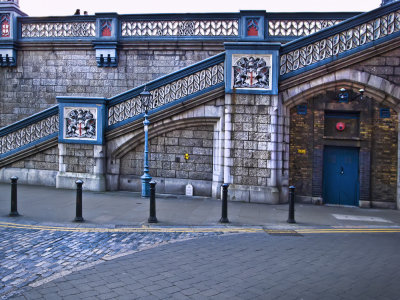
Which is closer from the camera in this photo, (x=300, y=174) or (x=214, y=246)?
(x=214, y=246)

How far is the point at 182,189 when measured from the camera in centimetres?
1276

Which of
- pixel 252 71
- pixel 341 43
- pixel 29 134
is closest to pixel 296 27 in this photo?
pixel 341 43

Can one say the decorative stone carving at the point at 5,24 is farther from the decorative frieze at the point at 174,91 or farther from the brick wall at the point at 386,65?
the brick wall at the point at 386,65

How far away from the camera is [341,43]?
11.4 meters

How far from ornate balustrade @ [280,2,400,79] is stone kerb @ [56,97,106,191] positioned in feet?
21.2

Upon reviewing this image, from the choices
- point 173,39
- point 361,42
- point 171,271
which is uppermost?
point 173,39

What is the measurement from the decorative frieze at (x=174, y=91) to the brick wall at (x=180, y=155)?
3.80 ft

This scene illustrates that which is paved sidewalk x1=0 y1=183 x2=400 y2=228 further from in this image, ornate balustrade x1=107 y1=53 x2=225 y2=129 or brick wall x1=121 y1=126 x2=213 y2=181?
ornate balustrade x1=107 y1=53 x2=225 y2=129

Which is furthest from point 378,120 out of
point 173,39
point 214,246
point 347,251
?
point 173,39

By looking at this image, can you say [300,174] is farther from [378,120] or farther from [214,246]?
[214,246]

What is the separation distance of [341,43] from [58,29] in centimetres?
1196

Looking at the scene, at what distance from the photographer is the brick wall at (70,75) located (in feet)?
52.4

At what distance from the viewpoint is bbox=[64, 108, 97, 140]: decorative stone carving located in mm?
13102

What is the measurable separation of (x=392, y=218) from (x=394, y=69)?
448 cm
